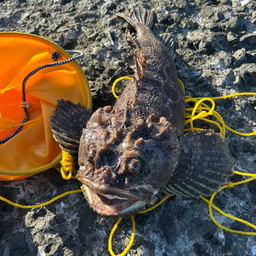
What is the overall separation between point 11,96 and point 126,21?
2498 mm

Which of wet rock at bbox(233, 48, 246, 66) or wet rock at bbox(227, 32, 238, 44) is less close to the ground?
wet rock at bbox(227, 32, 238, 44)

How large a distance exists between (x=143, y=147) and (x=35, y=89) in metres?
1.97

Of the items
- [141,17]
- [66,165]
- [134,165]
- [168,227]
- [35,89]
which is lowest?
[168,227]

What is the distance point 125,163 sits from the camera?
2.19 meters

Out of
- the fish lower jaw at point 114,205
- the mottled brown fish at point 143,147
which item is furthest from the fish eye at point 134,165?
the fish lower jaw at point 114,205

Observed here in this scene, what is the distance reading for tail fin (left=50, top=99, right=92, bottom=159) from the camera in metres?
2.99

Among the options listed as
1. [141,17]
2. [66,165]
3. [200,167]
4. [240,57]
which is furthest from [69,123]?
[240,57]

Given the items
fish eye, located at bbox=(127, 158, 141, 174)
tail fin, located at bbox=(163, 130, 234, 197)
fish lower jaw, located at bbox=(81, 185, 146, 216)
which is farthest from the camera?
tail fin, located at bbox=(163, 130, 234, 197)

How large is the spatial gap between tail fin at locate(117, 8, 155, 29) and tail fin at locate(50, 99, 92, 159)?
2096mm

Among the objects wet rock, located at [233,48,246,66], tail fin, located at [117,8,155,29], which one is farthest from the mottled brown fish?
wet rock, located at [233,48,246,66]

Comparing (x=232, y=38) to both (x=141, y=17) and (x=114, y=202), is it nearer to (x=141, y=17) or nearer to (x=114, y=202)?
(x=141, y=17)

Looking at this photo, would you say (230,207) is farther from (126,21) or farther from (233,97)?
(126,21)

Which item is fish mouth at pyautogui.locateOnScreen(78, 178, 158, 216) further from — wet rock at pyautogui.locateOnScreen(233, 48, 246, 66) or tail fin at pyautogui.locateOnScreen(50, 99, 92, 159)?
wet rock at pyautogui.locateOnScreen(233, 48, 246, 66)

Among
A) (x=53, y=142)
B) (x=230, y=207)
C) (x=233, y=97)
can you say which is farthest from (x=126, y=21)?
(x=230, y=207)
